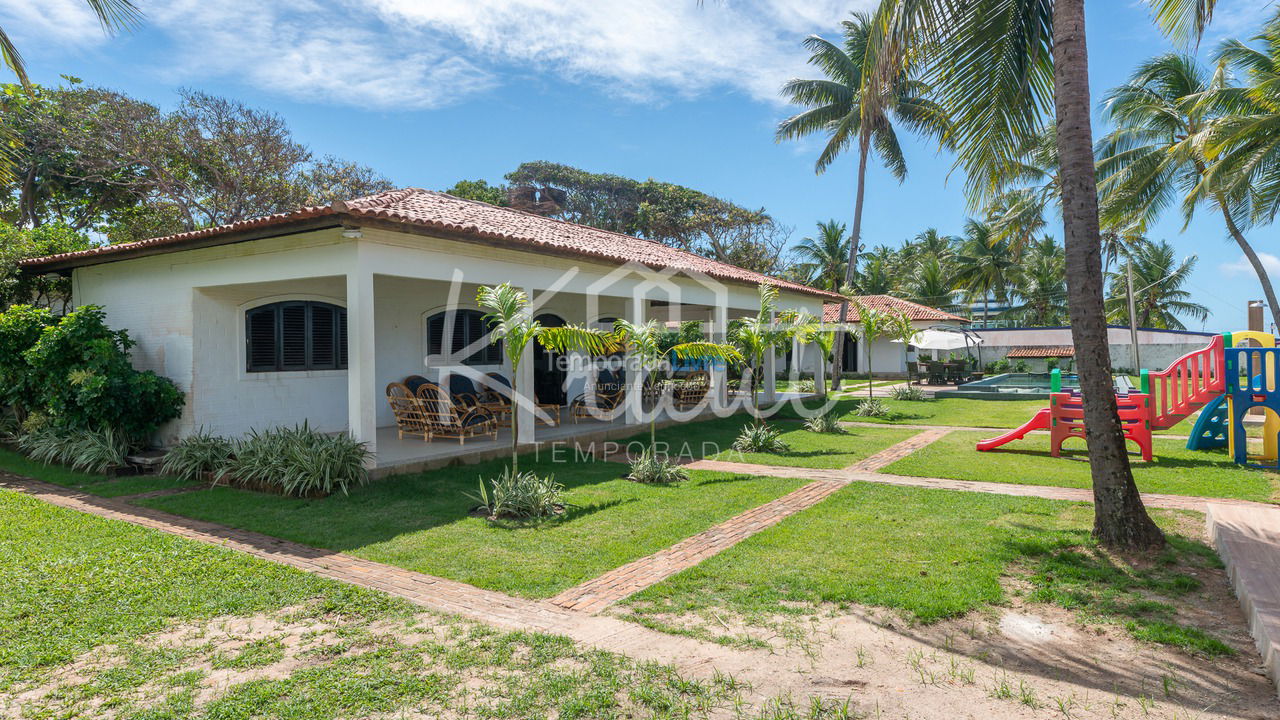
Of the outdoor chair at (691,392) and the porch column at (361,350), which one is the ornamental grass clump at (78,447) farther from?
the outdoor chair at (691,392)

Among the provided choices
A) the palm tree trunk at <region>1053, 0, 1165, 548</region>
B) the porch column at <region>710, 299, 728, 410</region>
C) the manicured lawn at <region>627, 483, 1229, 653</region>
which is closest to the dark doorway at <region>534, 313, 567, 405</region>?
the porch column at <region>710, 299, 728, 410</region>

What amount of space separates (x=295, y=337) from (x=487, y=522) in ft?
21.1

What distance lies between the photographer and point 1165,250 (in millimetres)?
42688

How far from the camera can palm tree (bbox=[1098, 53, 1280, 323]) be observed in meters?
17.9

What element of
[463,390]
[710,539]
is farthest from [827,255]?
[710,539]

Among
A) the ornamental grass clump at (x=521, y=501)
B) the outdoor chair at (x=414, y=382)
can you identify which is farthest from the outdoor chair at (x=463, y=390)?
the ornamental grass clump at (x=521, y=501)

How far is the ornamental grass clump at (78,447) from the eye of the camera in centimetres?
935

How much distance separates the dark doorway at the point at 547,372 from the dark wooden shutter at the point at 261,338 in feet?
17.6

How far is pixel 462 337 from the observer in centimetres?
1371

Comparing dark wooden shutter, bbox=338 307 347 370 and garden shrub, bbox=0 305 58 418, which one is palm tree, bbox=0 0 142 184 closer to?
garden shrub, bbox=0 305 58 418

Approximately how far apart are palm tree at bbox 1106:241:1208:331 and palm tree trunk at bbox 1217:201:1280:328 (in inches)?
911

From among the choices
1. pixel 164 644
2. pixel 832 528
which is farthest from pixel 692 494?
pixel 164 644

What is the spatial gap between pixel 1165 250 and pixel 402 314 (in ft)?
155

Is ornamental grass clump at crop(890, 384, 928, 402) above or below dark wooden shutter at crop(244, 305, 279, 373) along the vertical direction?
below
